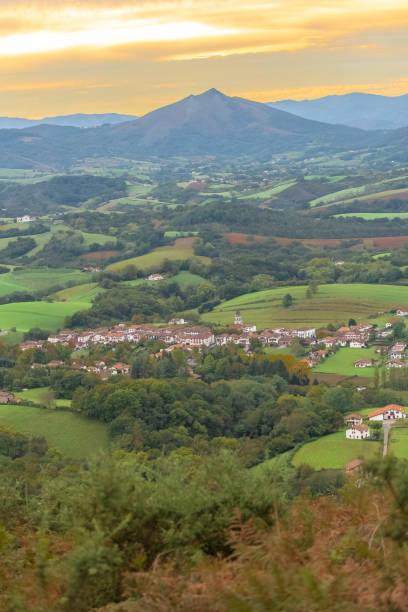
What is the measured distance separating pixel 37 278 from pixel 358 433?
152 feet

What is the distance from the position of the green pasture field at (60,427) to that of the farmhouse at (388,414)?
390 inches

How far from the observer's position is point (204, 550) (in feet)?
23.2

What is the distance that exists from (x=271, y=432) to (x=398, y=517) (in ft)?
65.7

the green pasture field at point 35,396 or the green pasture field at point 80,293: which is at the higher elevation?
the green pasture field at point 80,293

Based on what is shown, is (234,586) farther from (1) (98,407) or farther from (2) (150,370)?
(2) (150,370)

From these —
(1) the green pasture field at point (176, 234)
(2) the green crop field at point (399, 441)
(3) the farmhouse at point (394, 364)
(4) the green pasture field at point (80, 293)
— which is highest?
(1) the green pasture field at point (176, 234)

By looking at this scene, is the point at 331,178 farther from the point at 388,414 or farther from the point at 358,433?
the point at 358,433

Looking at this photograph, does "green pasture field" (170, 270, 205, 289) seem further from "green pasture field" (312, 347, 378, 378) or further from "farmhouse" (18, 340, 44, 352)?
"green pasture field" (312, 347, 378, 378)

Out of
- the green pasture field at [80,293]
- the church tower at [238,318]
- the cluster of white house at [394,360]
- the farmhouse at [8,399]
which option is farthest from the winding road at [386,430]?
the green pasture field at [80,293]

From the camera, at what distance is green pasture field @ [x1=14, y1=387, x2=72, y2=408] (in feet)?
97.9

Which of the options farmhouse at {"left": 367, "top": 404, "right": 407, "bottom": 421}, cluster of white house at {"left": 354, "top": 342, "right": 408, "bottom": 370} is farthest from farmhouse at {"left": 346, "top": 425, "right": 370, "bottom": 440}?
cluster of white house at {"left": 354, "top": 342, "right": 408, "bottom": 370}

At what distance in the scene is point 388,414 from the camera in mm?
26891

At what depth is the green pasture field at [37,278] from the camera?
62.3 m

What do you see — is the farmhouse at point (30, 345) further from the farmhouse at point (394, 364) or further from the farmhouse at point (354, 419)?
the farmhouse at point (354, 419)
